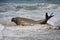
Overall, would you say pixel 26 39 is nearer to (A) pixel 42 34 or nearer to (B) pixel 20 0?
(A) pixel 42 34

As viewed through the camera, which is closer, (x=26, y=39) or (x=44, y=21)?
(x=26, y=39)

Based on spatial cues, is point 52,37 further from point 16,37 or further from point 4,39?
point 4,39

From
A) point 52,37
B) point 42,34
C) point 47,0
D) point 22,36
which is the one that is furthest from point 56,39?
point 47,0

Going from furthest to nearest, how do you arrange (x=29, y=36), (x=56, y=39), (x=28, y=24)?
(x=28, y=24), (x=29, y=36), (x=56, y=39)

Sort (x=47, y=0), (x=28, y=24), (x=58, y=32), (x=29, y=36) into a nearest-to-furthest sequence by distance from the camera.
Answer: (x=29, y=36)
(x=58, y=32)
(x=28, y=24)
(x=47, y=0)

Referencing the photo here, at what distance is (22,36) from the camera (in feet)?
11.1

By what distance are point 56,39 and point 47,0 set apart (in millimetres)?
6626

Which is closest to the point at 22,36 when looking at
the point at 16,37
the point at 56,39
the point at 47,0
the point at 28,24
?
the point at 16,37

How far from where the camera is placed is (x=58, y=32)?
371 centimetres

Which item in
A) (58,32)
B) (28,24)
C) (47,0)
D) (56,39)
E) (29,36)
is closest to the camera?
(56,39)

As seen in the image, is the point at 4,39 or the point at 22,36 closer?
the point at 4,39

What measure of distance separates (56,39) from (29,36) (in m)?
0.54

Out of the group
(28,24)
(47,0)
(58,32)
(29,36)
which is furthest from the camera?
(47,0)

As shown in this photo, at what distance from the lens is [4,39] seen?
10.4 ft
